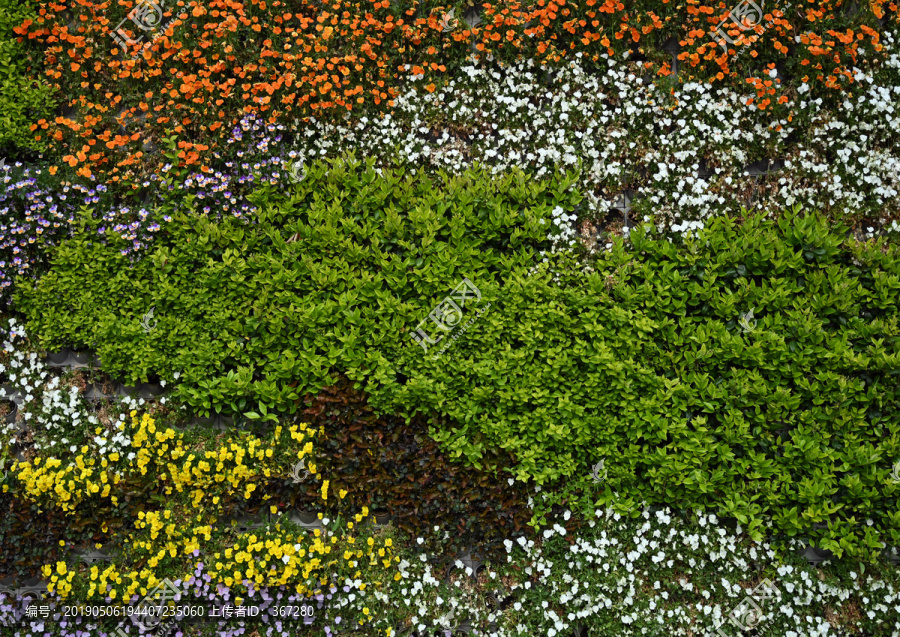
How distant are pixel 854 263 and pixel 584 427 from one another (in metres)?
2.38

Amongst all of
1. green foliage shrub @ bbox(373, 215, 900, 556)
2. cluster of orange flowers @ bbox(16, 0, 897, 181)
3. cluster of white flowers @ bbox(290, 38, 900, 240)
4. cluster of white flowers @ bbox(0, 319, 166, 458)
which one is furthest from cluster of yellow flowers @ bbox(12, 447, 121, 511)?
cluster of white flowers @ bbox(290, 38, 900, 240)

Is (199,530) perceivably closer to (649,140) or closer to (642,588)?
(642,588)

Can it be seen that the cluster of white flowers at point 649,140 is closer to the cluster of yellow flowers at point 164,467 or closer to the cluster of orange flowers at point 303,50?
the cluster of orange flowers at point 303,50

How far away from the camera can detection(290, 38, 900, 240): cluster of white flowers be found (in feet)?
18.2

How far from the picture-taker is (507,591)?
4.95m

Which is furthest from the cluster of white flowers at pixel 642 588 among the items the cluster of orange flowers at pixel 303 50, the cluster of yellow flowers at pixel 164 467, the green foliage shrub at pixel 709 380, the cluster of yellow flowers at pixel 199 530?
the cluster of orange flowers at pixel 303 50

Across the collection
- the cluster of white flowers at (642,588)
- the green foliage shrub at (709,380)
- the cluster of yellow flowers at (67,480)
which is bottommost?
the cluster of white flowers at (642,588)

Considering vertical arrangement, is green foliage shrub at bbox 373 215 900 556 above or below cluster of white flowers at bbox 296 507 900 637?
above

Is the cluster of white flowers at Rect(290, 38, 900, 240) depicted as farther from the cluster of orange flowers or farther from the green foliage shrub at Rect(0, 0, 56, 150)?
the green foliage shrub at Rect(0, 0, 56, 150)

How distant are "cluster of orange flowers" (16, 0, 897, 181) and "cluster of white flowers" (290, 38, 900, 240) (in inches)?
7.4

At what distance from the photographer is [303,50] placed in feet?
19.7

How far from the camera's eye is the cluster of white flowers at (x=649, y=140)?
555cm

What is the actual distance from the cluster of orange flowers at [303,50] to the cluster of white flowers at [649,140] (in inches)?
7.4

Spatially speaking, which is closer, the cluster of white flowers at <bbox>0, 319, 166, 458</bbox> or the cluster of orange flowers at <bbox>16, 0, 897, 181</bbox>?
the cluster of white flowers at <bbox>0, 319, 166, 458</bbox>
